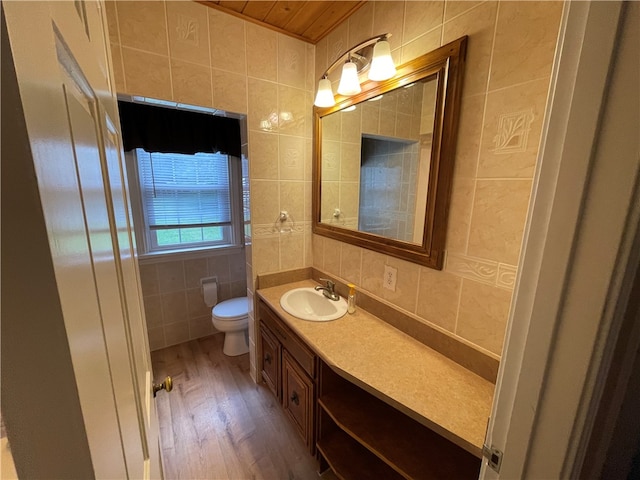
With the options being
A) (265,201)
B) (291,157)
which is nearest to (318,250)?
(265,201)

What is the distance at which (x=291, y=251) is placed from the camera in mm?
1893

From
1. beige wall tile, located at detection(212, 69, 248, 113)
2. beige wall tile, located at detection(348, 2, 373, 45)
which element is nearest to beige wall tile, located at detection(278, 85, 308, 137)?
beige wall tile, located at detection(212, 69, 248, 113)

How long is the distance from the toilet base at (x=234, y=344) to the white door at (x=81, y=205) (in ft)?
6.51

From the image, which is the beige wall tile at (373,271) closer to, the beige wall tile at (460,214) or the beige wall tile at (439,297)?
the beige wall tile at (439,297)


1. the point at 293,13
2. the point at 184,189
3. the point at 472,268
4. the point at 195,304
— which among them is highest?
the point at 293,13

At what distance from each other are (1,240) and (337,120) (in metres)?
1.67

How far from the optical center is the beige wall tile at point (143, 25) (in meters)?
1.23

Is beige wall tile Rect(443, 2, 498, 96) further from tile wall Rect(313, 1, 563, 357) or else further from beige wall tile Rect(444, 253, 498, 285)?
beige wall tile Rect(444, 253, 498, 285)

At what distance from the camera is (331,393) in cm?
128

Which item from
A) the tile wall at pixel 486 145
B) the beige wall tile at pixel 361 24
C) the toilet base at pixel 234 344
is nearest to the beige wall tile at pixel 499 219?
the tile wall at pixel 486 145

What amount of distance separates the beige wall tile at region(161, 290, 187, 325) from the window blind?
25.8 inches

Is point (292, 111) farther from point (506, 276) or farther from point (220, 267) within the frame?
point (220, 267)

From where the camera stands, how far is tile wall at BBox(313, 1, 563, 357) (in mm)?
811

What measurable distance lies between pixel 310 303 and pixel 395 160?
1057mm
